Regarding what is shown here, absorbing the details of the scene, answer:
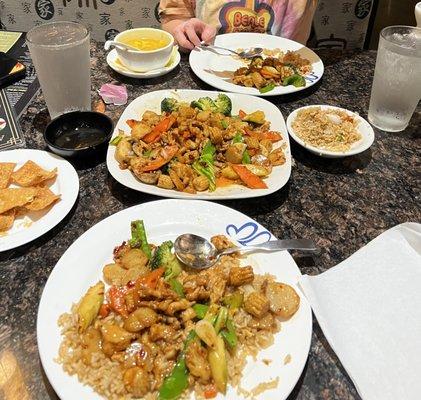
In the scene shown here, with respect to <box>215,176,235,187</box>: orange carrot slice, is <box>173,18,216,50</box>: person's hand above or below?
above

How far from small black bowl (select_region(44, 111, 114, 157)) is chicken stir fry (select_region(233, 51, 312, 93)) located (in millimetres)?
846

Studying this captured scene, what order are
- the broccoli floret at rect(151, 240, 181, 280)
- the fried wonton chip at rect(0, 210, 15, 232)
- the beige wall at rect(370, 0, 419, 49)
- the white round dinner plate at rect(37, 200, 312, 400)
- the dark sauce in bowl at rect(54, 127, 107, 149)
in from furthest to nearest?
the beige wall at rect(370, 0, 419, 49)
the dark sauce in bowl at rect(54, 127, 107, 149)
the fried wonton chip at rect(0, 210, 15, 232)
the broccoli floret at rect(151, 240, 181, 280)
the white round dinner plate at rect(37, 200, 312, 400)

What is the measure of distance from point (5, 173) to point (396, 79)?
174cm

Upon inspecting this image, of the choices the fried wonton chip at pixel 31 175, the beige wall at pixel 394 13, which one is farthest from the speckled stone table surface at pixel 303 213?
the beige wall at pixel 394 13

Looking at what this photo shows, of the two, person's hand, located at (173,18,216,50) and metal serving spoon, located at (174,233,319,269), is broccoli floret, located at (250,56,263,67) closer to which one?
person's hand, located at (173,18,216,50)

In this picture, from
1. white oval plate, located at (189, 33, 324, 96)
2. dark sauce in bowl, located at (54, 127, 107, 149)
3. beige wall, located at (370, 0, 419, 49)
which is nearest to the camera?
dark sauce in bowl, located at (54, 127, 107, 149)

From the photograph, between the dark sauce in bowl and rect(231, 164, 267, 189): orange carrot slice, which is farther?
the dark sauce in bowl

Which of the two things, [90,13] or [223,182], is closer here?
[223,182]

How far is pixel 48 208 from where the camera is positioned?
4.88 feet

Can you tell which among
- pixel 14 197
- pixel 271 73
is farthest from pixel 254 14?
pixel 14 197

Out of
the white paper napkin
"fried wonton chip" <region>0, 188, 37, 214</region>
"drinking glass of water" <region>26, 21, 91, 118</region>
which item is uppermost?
"drinking glass of water" <region>26, 21, 91, 118</region>

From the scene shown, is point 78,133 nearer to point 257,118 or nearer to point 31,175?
point 31,175

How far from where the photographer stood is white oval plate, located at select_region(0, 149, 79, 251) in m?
1.38

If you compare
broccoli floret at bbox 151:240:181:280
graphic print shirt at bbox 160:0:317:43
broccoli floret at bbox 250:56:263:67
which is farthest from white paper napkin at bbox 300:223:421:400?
graphic print shirt at bbox 160:0:317:43
